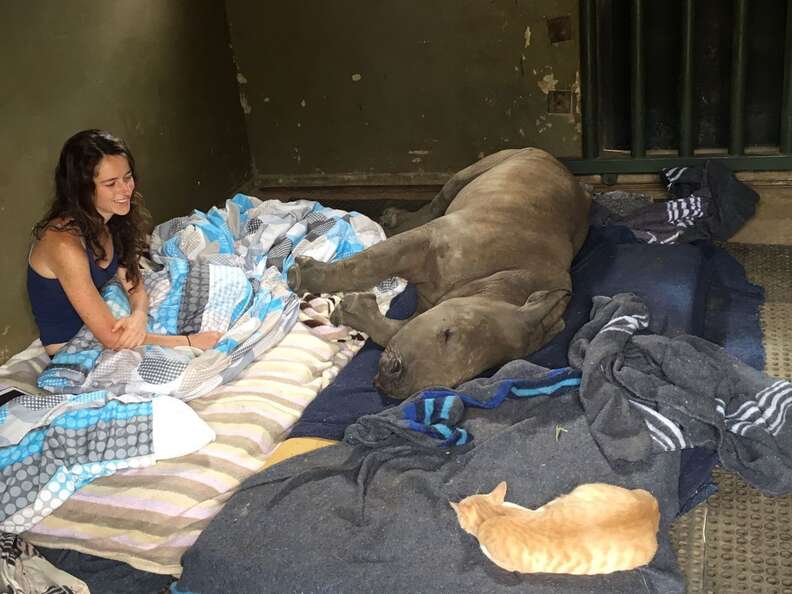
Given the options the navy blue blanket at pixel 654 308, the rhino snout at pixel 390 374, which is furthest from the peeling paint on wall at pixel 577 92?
the rhino snout at pixel 390 374

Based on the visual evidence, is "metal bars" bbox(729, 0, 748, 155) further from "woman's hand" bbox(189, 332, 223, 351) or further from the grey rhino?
"woman's hand" bbox(189, 332, 223, 351)

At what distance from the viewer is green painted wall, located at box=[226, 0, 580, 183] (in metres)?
5.19

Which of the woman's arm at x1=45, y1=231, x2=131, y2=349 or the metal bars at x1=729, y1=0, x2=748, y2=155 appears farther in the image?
the metal bars at x1=729, y1=0, x2=748, y2=155

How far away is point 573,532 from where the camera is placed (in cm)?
241

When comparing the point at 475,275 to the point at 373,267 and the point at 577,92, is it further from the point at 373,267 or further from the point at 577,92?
the point at 577,92

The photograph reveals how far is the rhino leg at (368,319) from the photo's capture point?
3.63m

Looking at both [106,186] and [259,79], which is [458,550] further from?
[259,79]

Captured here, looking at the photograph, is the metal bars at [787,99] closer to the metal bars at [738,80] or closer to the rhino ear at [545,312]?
the metal bars at [738,80]

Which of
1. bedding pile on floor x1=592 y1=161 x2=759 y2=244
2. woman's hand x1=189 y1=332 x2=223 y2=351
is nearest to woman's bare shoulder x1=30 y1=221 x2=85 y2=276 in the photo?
woman's hand x1=189 y1=332 x2=223 y2=351

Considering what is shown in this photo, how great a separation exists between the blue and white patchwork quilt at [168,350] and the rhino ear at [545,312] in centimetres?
84

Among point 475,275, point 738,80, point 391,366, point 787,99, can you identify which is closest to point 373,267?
point 475,275

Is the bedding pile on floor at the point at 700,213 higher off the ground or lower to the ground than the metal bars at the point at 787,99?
lower

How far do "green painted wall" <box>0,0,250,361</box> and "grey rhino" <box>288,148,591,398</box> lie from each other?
1.16m

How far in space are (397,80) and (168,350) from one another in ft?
8.65
